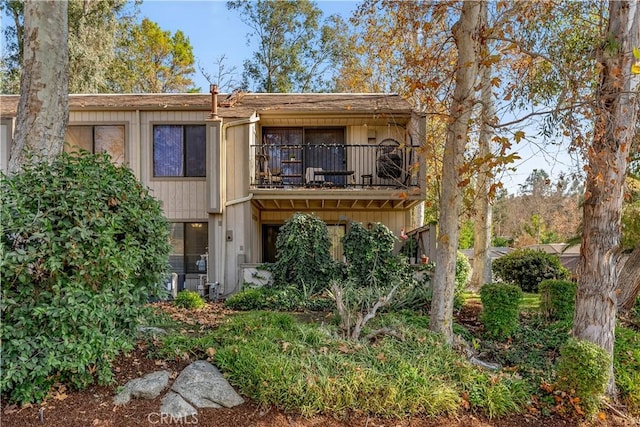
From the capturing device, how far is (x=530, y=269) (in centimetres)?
1124

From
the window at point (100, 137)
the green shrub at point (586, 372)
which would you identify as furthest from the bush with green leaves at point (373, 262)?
the window at point (100, 137)

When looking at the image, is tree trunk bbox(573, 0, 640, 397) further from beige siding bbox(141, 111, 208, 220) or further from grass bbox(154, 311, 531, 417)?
beige siding bbox(141, 111, 208, 220)

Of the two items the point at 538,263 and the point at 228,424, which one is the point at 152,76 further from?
the point at 228,424

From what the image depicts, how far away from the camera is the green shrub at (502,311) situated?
6125 millimetres

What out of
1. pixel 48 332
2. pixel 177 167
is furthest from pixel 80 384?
pixel 177 167

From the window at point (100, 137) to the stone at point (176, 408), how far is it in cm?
846

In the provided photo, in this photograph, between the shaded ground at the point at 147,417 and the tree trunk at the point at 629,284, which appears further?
the tree trunk at the point at 629,284

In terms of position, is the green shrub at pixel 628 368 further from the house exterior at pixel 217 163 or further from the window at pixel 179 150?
the window at pixel 179 150

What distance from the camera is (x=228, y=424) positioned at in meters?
3.79

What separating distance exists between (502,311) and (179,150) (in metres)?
8.61

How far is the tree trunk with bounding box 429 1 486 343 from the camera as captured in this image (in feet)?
17.4

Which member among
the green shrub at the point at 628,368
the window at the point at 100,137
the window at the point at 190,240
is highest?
the window at the point at 100,137

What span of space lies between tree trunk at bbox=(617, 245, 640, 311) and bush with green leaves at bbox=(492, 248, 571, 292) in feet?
10.7

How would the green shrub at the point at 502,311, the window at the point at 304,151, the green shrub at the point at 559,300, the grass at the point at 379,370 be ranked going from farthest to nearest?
the window at the point at 304,151 → the green shrub at the point at 559,300 → the green shrub at the point at 502,311 → the grass at the point at 379,370
